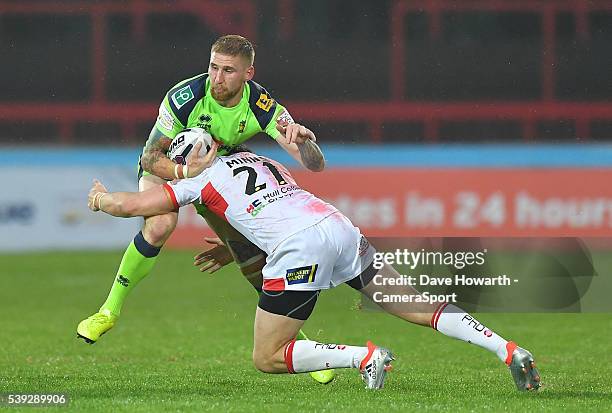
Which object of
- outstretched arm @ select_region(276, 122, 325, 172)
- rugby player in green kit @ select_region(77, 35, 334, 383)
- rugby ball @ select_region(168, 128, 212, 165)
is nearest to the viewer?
rugby ball @ select_region(168, 128, 212, 165)

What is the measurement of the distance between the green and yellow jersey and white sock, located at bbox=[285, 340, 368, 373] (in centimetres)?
166

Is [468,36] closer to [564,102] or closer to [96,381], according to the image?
[564,102]

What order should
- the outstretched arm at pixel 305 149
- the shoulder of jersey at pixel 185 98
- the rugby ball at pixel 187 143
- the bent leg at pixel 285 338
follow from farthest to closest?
the shoulder of jersey at pixel 185 98, the outstretched arm at pixel 305 149, the rugby ball at pixel 187 143, the bent leg at pixel 285 338

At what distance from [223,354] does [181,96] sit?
2.33 meters

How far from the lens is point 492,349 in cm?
698

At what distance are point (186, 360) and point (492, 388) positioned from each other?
8.43ft

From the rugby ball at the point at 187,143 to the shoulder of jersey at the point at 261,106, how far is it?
2.25 ft

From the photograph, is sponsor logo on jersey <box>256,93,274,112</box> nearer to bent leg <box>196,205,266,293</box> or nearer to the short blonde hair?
the short blonde hair

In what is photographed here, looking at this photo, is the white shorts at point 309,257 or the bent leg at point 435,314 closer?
the white shorts at point 309,257

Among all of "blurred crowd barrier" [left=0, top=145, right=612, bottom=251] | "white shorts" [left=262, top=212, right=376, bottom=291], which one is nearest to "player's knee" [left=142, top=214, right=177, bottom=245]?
"white shorts" [left=262, top=212, right=376, bottom=291]

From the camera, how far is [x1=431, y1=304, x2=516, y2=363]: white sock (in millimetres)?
6992

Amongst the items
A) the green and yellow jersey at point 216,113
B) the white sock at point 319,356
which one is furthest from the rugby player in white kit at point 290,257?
the green and yellow jersey at point 216,113

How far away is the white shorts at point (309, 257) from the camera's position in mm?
6918

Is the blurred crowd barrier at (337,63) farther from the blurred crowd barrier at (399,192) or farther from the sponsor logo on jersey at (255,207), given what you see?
the sponsor logo on jersey at (255,207)
